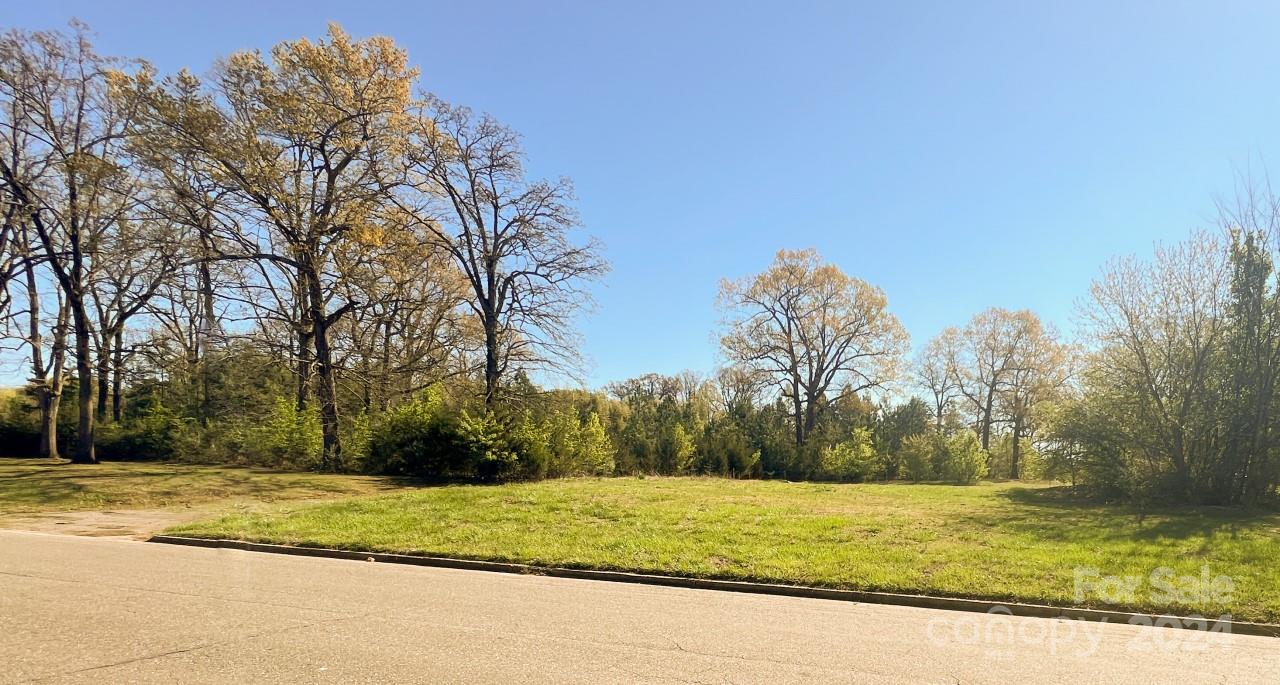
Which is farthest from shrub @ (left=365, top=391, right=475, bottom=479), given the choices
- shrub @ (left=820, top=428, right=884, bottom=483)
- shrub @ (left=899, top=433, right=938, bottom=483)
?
shrub @ (left=899, top=433, right=938, bottom=483)

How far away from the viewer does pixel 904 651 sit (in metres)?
5.50

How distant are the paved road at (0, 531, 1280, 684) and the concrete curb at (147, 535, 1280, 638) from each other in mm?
276

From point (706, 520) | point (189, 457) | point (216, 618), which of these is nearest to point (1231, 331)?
point (706, 520)

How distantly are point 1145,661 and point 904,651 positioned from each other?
6.66ft

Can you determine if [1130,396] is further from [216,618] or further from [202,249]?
[202,249]

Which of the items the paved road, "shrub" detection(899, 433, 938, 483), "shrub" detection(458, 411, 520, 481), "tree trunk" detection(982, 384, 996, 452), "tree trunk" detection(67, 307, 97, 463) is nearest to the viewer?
the paved road

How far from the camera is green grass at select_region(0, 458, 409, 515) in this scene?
16.7 m

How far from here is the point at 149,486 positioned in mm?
18500

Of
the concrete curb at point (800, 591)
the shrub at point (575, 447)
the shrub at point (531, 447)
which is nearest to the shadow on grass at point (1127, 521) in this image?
the concrete curb at point (800, 591)

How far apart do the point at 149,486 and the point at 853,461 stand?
1331 inches

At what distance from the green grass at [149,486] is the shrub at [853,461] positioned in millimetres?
26035

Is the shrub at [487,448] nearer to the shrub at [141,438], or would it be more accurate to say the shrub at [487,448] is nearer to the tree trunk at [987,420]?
the shrub at [141,438]

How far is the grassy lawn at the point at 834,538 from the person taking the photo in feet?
26.2

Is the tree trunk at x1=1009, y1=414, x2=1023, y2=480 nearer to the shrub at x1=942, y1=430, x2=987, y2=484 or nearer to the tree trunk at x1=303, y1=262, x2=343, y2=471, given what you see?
the shrub at x1=942, y1=430, x2=987, y2=484
